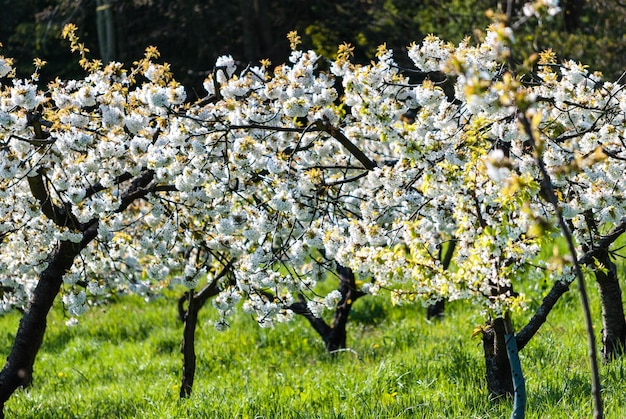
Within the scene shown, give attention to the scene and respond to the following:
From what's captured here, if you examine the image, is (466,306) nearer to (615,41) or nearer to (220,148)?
(220,148)

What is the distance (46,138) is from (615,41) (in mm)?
11962

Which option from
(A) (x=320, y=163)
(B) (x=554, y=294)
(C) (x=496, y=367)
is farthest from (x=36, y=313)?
(B) (x=554, y=294)

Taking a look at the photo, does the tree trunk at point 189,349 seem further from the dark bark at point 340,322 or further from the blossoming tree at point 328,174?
the dark bark at point 340,322

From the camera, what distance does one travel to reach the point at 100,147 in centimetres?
467

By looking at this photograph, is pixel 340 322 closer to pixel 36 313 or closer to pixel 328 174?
pixel 328 174

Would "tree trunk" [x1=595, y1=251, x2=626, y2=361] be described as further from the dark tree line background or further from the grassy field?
the dark tree line background

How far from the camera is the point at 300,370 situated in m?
6.96

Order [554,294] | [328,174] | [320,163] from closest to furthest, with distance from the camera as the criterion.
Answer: [554,294] → [320,163] → [328,174]

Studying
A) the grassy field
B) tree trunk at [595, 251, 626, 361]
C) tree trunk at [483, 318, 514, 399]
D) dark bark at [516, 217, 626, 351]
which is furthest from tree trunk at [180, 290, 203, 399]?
tree trunk at [595, 251, 626, 361]

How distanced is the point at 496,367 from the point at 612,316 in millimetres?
1283

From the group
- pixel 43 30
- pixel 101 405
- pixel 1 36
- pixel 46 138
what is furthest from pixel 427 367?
pixel 1 36

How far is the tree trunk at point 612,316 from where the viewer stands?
5405mm

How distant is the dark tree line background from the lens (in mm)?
19266

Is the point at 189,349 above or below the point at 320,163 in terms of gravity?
below
